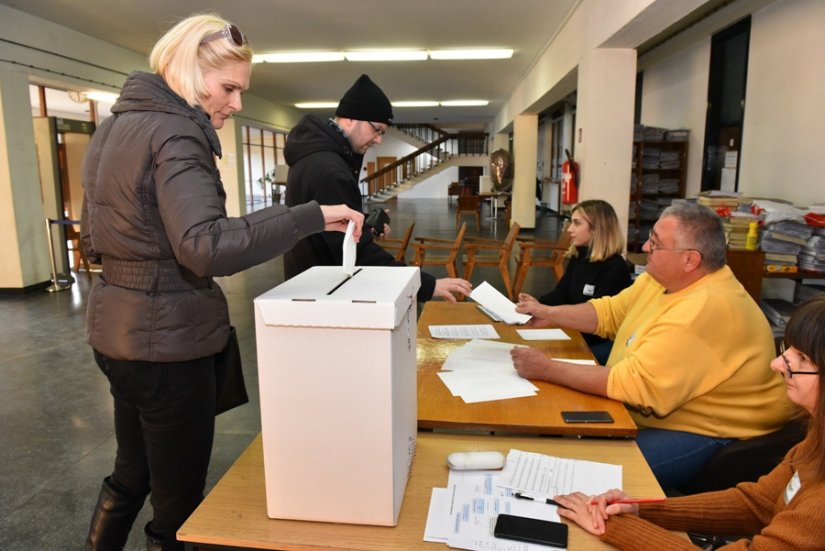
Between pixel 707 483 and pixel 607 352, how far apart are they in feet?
3.79

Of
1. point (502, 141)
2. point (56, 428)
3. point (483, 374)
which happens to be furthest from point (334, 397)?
point (502, 141)

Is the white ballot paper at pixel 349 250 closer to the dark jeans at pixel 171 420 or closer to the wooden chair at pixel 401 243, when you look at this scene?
the dark jeans at pixel 171 420

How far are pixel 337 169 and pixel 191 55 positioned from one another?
79cm

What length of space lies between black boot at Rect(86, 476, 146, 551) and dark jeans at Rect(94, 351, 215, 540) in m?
0.17

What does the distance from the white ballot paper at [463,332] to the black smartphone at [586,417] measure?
74 centimetres

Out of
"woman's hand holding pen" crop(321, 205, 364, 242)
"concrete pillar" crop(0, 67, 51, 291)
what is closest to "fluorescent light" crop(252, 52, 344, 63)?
"concrete pillar" crop(0, 67, 51, 291)

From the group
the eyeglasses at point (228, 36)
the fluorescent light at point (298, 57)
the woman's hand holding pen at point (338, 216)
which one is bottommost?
the woman's hand holding pen at point (338, 216)

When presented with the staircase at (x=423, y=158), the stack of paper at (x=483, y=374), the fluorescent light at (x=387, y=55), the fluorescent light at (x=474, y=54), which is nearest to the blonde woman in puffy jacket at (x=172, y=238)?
the stack of paper at (x=483, y=374)

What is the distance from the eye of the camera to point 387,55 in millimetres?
8531

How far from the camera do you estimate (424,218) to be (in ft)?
49.6

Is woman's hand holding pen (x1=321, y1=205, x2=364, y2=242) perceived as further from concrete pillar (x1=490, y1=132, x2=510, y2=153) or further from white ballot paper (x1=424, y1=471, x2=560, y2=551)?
concrete pillar (x1=490, y1=132, x2=510, y2=153)

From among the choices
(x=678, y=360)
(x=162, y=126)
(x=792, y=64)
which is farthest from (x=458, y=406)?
(x=792, y=64)

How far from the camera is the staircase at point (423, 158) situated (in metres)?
20.0

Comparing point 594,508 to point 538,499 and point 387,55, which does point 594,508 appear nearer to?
point 538,499
